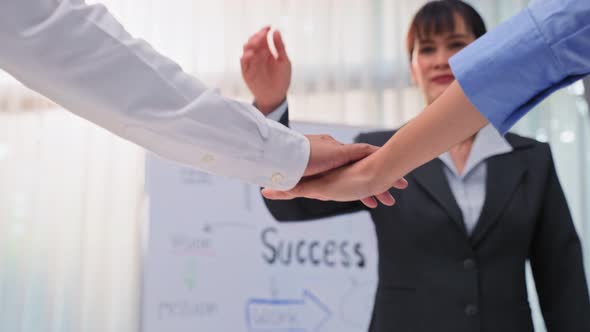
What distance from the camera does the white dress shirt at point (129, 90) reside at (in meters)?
0.90

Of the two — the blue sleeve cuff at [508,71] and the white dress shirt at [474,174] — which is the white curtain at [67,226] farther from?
the blue sleeve cuff at [508,71]

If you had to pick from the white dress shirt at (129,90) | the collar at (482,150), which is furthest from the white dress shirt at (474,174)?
the white dress shirt at (129,90)

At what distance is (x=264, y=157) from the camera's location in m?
1.08

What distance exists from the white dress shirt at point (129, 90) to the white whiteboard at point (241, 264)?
1.46m

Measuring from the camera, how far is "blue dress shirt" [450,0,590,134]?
747 millimetres

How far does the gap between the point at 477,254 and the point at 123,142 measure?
221 cm

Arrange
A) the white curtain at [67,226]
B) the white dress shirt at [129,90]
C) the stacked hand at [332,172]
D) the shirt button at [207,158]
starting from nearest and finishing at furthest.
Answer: the white dress shirt at [129,90] → the shirt button at [207,158] → the stacked hand at [332,172] → the white curtain at [67,226]

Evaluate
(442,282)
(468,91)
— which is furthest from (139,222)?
(468,91)

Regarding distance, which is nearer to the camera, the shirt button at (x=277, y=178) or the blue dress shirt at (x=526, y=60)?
the blue dress shirt at (x=526, y=60)

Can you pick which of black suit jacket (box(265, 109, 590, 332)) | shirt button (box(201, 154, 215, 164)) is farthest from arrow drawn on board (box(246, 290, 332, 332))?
shirt button (box(201, 154, 215, 164))

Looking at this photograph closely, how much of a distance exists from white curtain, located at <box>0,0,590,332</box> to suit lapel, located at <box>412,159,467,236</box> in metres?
1.60

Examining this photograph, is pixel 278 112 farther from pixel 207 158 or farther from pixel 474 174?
pixel 474 174

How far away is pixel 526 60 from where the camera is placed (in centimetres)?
79

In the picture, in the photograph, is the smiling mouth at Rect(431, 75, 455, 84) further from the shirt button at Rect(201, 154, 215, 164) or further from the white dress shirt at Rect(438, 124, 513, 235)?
the shirt button at Rect(201, 154, 215, 164)
